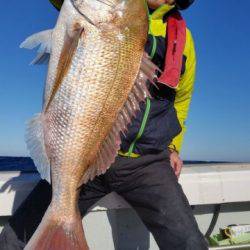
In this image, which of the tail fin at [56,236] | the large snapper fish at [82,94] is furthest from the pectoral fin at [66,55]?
the tail fin at [56,236]

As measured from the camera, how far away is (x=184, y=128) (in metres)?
4.58

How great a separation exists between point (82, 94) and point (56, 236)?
997 millimetres

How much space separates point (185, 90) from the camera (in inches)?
171

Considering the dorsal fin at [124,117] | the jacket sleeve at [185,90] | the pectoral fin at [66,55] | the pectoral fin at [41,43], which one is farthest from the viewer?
the jacket sleeve at [185,90]

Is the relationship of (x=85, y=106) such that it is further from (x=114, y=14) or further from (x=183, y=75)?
(x=183, y=75)

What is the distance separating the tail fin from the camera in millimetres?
2920

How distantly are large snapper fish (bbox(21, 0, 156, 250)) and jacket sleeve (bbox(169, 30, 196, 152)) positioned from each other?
135 centimetres

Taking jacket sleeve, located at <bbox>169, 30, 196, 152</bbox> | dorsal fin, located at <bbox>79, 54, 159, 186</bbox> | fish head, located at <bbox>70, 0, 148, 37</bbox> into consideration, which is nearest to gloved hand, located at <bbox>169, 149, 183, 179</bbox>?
jacket sleeve, located at <bbox>169, 30, 196, 152</bbox>

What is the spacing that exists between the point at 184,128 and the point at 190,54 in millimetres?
861

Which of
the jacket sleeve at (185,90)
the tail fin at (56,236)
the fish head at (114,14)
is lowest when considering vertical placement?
the tail fin at (56,236)

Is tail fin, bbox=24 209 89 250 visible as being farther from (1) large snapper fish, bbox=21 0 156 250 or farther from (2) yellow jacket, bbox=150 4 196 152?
(2) yellow jacket, bbox=150 4 196 152

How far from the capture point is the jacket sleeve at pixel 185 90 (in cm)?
409

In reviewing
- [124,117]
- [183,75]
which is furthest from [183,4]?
[124,117]

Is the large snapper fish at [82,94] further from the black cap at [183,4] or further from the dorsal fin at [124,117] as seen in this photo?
the black cap at [183,4]
